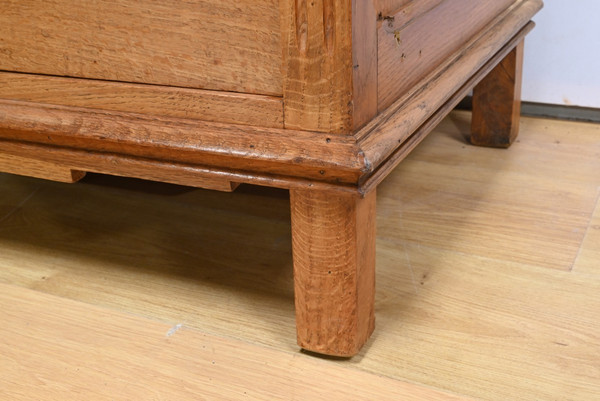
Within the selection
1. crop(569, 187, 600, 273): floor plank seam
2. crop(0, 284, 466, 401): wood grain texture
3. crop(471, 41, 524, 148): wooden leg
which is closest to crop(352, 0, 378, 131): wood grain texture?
crop(0, 284, 466, 401): wood grain texture

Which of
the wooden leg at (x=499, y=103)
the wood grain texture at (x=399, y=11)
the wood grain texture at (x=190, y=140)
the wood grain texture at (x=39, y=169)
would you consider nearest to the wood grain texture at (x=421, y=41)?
the wood grain texture at (x=399, y=11)

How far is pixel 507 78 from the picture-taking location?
49.3 inches

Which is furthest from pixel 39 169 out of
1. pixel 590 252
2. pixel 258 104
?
pixel 590 252

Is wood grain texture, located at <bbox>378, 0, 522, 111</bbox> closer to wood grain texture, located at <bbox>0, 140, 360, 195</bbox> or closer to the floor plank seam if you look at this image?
wood grain texture, located at <bbox>0, 140, 360, 195</bbox>

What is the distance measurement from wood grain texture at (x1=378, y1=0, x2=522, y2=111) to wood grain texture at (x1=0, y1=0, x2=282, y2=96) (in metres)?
0.12

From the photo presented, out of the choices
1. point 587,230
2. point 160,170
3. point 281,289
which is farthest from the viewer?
point 587,230

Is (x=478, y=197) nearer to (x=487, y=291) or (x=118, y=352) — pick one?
(x=487, y=291)

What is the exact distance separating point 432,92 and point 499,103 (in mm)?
492

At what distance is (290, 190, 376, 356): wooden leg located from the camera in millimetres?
702

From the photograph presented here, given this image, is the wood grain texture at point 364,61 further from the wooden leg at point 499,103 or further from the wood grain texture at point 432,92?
the wooden leg at point 499,103

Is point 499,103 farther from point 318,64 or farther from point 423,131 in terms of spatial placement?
point 318,64

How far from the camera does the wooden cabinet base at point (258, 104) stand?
663 millimetres

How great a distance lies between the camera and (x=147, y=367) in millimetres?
774

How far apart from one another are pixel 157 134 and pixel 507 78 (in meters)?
0.73
